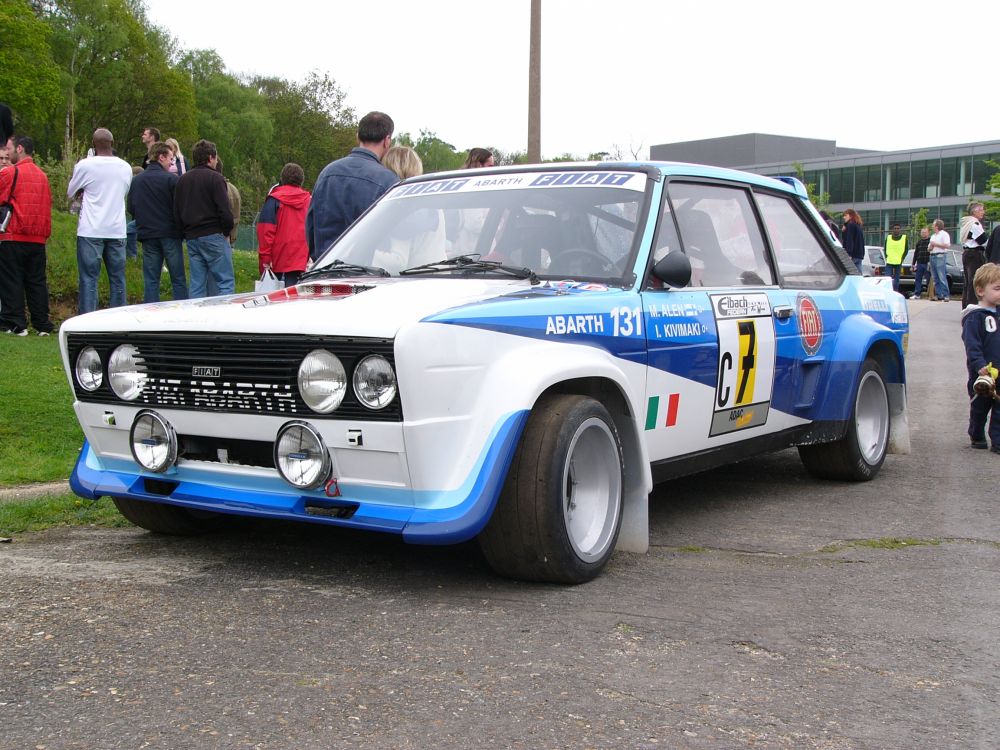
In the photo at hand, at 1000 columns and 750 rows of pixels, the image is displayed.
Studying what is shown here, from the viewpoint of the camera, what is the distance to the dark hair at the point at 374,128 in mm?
7344

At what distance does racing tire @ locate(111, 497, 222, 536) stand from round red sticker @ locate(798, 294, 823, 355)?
305 centimetres

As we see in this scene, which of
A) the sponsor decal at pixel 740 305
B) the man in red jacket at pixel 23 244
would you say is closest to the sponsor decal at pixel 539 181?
the sponsor decal at pixel 740 305

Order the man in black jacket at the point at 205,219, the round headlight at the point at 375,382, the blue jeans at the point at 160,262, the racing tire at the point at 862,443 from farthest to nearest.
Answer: the blue jeans at the point at 160,262 < the man in black jacket at the point at 205,219 < the racing tire at the point at 862,443 < the round headlight at the point at 375,382

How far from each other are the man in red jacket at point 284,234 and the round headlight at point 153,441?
16.7 ft

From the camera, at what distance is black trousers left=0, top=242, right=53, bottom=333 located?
10242 millimetres

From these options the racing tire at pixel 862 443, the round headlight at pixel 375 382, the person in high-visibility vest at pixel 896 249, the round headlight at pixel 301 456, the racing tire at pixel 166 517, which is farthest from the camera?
the person in high-visibility vest at pixel 896 249

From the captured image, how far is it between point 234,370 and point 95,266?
7020mm

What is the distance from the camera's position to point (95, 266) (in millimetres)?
10312

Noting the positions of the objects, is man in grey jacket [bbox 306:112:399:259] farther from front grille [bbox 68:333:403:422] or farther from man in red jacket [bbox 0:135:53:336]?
man in red jacket [bbox 0:135:53:336]

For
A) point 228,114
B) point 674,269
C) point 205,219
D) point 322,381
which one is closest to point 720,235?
point 674,269

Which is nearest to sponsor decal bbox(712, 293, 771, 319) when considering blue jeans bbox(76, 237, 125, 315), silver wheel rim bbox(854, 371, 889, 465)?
silver wheel rim bbox(854, 371, 889, 465)

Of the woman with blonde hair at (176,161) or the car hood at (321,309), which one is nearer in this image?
the car hood at (321,309)

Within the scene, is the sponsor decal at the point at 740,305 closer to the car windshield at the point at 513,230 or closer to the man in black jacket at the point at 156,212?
the car windshield at the point at 513,230

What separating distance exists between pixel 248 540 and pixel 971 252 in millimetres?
14528
